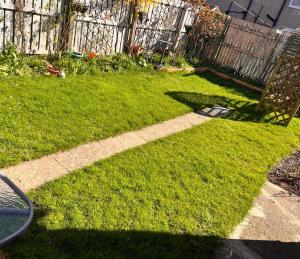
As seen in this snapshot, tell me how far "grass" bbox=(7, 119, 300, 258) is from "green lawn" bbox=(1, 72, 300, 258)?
12mm

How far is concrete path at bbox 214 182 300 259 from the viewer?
3.96 metres

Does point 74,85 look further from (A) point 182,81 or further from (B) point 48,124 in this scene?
(A) point 182,81

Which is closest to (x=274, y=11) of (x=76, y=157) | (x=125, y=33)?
(x=125, y=33)

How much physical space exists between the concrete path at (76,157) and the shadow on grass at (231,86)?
4.65 m

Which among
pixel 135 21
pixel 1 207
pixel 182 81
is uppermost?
pixel 1 207

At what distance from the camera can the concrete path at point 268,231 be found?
13.0 feet

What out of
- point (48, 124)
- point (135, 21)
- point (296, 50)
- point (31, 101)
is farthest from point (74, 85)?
point (296, 50)

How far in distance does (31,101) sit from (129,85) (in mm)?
2887

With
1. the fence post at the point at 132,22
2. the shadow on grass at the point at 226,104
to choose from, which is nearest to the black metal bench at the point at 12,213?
the shadow on grass at the point at 226,104

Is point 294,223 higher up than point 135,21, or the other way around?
point 135,21

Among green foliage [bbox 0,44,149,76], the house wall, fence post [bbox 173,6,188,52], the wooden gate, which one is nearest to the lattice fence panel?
green foliage [bbox 0,44,149,76]

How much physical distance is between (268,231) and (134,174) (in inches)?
77.4

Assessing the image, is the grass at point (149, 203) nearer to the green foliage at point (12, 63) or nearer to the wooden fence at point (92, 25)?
the green foliage at point (12, 63)

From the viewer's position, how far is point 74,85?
23.9 ft
